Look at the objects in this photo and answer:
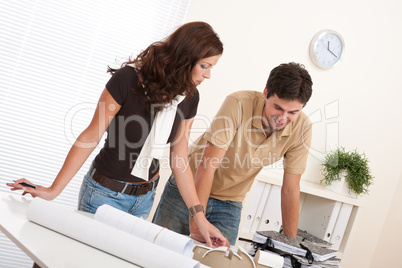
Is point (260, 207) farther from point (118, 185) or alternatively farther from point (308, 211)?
point (118, 185)

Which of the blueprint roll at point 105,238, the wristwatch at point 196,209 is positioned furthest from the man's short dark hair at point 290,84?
the blueprint roll at point 105,238

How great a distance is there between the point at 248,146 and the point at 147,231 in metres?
0.95

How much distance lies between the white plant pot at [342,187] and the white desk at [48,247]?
7.88 feet

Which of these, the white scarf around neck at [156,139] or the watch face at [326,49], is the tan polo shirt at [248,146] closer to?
the white scarf around neck at [156,139]

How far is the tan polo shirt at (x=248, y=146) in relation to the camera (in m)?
2.07

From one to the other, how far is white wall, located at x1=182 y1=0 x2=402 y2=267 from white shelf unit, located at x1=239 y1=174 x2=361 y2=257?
103mm

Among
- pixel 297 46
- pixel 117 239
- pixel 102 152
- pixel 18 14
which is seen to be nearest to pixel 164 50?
pixel 102 152

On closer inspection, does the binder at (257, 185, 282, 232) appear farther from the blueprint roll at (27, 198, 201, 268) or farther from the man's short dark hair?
the blueprint roll at (27, 198, 201, 268)

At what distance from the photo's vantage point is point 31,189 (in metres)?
1.43

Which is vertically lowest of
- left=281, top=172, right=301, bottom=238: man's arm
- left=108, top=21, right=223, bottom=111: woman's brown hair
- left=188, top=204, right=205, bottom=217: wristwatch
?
left=188, top=204, right=205, bottom=217: wristwatch

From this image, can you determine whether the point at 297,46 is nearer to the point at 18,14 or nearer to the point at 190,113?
the point at 190,113

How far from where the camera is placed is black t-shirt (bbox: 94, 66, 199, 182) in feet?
5.53

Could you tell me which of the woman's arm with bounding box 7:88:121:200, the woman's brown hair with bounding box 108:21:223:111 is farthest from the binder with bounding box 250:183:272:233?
the woman's arm with bounding box 7:88:121:200

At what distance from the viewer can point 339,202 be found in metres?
3.23
